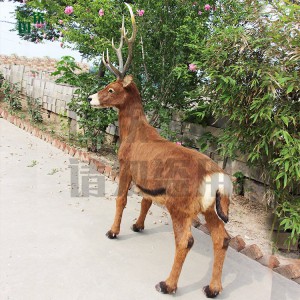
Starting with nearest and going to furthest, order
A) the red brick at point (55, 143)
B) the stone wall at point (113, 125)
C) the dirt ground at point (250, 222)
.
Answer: the dirt ground at point (250, 222) < the stone wall at point (113, 125) < the red brick at point (55, 143)

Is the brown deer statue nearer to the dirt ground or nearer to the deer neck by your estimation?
the deer neck

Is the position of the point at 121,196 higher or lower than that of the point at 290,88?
lower

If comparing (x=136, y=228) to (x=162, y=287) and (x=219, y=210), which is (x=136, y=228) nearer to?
(x=162, y=287)

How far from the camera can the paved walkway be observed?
3.01m

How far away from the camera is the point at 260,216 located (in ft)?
16.1

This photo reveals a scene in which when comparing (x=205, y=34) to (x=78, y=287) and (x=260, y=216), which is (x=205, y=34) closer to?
(x=260, y=216)

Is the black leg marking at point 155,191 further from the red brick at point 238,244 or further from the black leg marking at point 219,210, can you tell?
the red brick at point 238,244

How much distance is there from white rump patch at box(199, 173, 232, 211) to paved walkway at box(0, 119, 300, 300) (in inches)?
32.0

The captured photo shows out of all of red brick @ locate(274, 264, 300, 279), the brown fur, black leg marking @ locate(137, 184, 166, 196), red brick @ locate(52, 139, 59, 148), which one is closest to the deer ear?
the brown fur

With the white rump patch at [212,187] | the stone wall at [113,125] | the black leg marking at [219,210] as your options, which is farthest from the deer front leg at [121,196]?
the stone wall at [113,125]

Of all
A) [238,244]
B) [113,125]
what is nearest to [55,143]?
[113,125]

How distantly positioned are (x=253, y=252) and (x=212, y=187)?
1.28 m

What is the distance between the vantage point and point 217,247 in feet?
9.70

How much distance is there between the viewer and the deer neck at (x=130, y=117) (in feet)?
12.5
